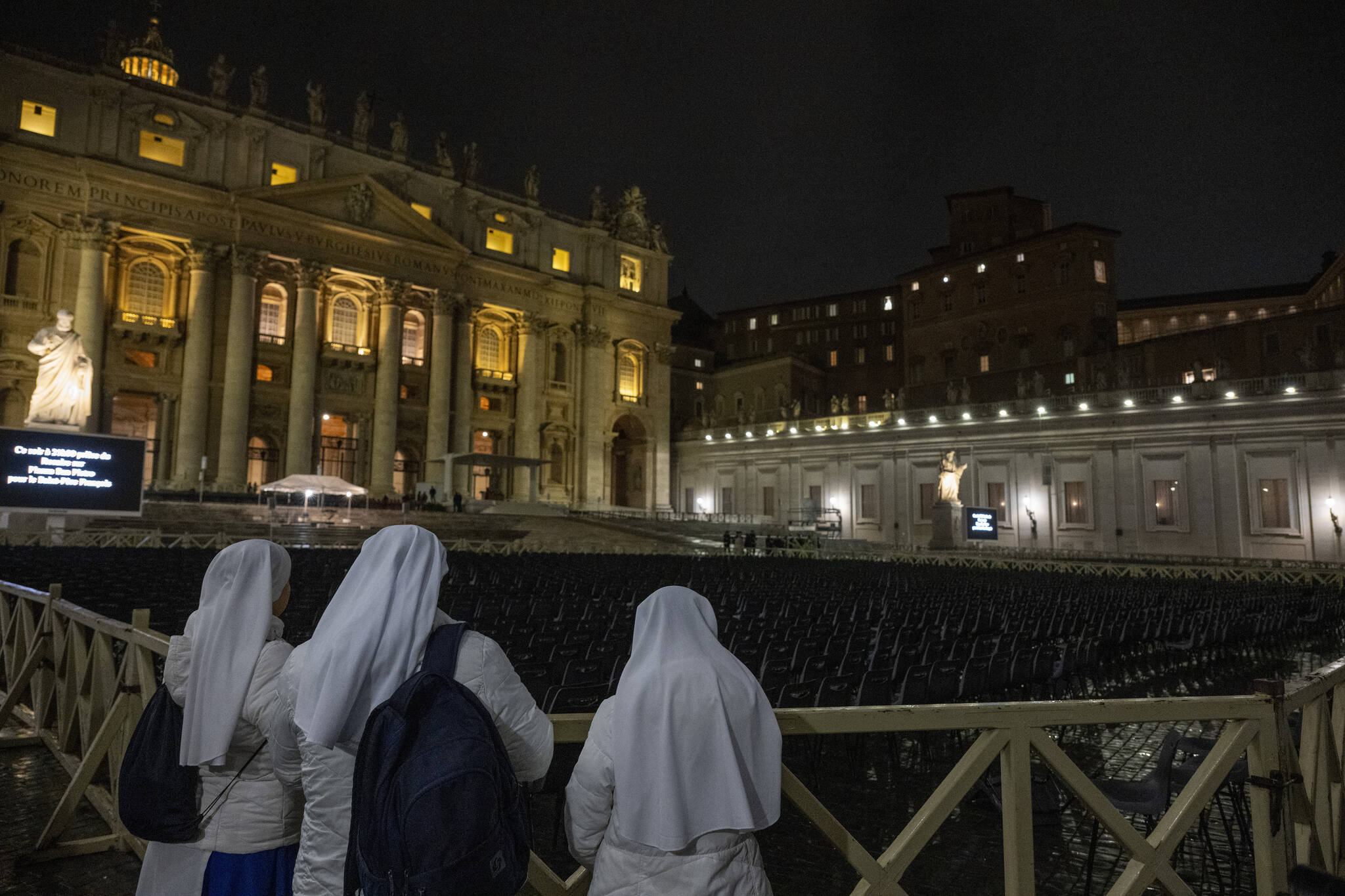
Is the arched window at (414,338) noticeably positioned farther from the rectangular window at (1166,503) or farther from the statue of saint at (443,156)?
the rectangular window at (1166,503)

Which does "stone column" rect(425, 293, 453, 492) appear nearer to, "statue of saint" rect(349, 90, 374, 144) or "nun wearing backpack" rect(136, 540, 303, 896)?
"statue of saint" rect(349, 90, 374, 144)

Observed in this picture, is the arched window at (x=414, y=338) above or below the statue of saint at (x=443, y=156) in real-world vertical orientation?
below

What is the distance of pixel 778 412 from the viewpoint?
2175 inches

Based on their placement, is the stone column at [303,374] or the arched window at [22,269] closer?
the arched window at [22,269]

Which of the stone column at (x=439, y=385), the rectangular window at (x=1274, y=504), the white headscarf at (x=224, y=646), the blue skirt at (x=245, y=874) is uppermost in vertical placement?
the stone column at (x=439, y=385)

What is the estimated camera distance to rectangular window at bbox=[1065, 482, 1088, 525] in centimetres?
3750

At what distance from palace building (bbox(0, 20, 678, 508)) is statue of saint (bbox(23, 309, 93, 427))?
48.1 ft

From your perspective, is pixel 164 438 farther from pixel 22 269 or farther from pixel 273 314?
pixel 22 269

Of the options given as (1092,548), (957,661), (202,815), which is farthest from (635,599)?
(1092,548)

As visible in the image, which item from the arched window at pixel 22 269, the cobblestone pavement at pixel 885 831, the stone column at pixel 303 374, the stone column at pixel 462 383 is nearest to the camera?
the cobblestone pavement at pixel 885 831

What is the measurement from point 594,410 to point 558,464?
14.2 feet

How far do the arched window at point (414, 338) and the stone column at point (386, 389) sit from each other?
92.0 inches

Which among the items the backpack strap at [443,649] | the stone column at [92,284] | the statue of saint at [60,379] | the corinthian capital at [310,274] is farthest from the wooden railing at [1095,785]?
the corinthian capital at [310,274]

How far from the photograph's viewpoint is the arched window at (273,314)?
41.3 meters
